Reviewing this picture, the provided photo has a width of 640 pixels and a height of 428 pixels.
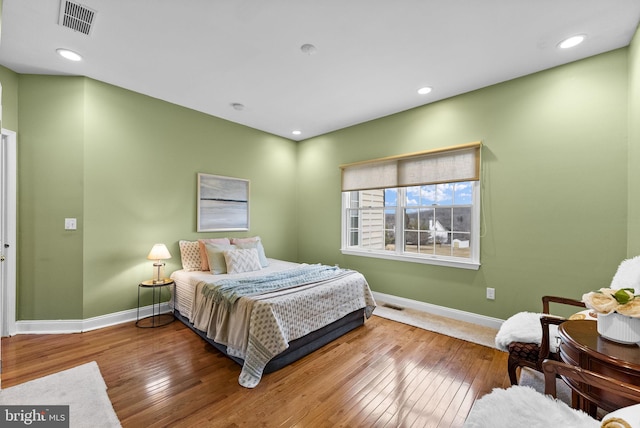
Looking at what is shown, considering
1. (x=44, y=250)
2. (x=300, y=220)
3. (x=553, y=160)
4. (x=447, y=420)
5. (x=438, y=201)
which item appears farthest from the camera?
(x=300, y=220)

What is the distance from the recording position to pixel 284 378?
216 centimetres

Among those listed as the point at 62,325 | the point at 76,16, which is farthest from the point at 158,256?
the point at 76,16

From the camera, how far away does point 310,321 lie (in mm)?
2514

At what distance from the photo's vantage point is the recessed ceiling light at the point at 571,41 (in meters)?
2.26

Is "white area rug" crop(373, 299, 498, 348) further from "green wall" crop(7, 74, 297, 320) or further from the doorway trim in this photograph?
the doorway trim

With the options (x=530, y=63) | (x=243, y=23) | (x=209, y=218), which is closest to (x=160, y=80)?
(x=243, y=23)

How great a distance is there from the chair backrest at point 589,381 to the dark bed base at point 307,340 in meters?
1.78

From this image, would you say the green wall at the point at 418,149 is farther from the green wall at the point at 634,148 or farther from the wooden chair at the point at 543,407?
the wooden chair at the point at 543,407

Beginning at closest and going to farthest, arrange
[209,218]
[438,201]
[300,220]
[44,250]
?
[44,250], [438,201], [209,218], [300,220]

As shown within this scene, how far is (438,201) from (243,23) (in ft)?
9.71

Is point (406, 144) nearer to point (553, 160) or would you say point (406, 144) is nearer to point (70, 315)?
point (553, 160)

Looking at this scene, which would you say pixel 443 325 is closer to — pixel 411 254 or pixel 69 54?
pixel 411 254

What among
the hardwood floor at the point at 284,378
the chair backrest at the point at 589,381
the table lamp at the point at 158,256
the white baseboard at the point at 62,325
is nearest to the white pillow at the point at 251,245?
the table lamp at the point at 158,256

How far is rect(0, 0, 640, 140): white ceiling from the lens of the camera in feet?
6.47
